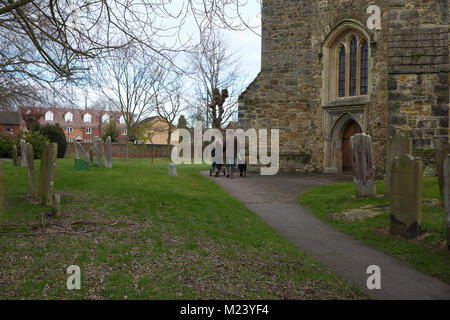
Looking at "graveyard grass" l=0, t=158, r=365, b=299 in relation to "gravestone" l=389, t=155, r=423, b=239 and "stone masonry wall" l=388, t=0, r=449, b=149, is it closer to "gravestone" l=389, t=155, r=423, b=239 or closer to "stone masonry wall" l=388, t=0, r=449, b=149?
"gravestone" l=389, t=155, r=423, b=239

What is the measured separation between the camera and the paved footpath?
430 centimetres

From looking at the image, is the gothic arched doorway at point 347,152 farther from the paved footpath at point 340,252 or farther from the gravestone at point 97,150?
the gravestone at point 97,150

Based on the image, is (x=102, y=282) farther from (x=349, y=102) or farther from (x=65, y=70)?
(x=349, y=102)

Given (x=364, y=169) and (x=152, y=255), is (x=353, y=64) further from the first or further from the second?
(x=152, y=255)

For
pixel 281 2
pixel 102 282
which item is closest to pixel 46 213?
pixel 102 282

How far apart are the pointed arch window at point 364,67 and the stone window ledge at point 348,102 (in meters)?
0.48

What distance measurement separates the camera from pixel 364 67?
1712 cm

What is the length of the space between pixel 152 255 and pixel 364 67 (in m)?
14.8

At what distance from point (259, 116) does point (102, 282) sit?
16.0m

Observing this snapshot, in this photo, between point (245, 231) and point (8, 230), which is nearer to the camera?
point (8, 230)

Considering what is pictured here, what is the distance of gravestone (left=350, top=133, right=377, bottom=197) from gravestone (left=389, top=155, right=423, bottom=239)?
3.09 meters

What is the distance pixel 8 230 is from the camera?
617 cm

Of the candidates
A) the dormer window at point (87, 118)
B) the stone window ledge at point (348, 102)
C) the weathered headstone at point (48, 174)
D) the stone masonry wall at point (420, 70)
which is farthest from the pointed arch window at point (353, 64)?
the dormer window at point (87, 118)

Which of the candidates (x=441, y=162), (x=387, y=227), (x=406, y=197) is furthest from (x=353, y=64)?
(x=406, y=197)
